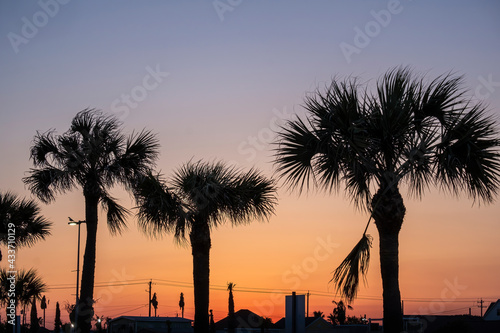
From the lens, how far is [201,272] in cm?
1988

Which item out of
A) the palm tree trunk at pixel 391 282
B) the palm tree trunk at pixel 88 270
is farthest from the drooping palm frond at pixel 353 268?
the palm tree trunk at pixel 88 270

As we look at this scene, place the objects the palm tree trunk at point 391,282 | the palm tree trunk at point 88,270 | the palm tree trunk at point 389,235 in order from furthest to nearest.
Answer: the palm tree trunk at point 88,270 < the palm tree trunk at point 389,235 < the palm tree trunk at point 391,282

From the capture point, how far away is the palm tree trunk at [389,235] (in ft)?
43.1

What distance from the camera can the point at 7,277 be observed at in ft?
100.0

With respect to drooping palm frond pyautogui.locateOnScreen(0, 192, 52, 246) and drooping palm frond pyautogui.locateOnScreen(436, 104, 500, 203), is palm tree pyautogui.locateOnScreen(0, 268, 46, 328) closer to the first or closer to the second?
drooping palm frond pyautogui.locateOnScreen(0, 192, 52, 246)

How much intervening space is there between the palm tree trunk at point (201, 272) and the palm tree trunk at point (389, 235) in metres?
7.67

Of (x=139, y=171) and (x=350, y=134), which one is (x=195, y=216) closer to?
(x=139, y=171)

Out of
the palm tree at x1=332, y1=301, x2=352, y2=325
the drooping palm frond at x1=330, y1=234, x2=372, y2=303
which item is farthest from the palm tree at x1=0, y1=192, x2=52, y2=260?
the palm tree at x1=332, y1=301, x2=352, y2=325

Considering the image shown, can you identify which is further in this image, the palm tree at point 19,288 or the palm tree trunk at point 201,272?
the palm tree at point 19,288

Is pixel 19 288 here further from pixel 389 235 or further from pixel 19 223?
pixel 389 235

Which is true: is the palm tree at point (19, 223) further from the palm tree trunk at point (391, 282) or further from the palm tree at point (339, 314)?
the palm tree at point (339, 314)

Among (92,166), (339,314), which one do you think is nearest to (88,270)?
(92,166)

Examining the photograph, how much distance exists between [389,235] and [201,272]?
8.01m

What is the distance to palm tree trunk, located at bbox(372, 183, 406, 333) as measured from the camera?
43.1 feet
